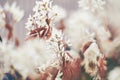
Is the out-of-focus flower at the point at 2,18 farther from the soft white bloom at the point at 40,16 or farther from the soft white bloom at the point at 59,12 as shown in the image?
the soft white bloom at the point at 59,12

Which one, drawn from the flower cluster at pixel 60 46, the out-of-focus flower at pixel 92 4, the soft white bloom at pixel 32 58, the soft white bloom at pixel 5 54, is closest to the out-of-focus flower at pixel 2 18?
the flower cluster at pixel 60 46

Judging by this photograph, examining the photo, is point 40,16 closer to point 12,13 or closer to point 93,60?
point 12,13

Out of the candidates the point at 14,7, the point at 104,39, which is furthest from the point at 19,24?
the point at 104,39

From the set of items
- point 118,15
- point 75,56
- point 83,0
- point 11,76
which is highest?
point 83,0

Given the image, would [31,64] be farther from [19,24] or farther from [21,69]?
[19,24]

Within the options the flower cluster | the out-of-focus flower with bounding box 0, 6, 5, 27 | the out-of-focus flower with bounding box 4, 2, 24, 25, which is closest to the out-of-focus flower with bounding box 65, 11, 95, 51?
the flower cluster

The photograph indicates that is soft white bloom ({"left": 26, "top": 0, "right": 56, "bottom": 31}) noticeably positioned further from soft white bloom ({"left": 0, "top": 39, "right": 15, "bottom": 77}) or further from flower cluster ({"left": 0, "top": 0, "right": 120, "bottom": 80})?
soft white bloom ({"left": 0, "top": 39, "right": 15, "bottom": 77})
